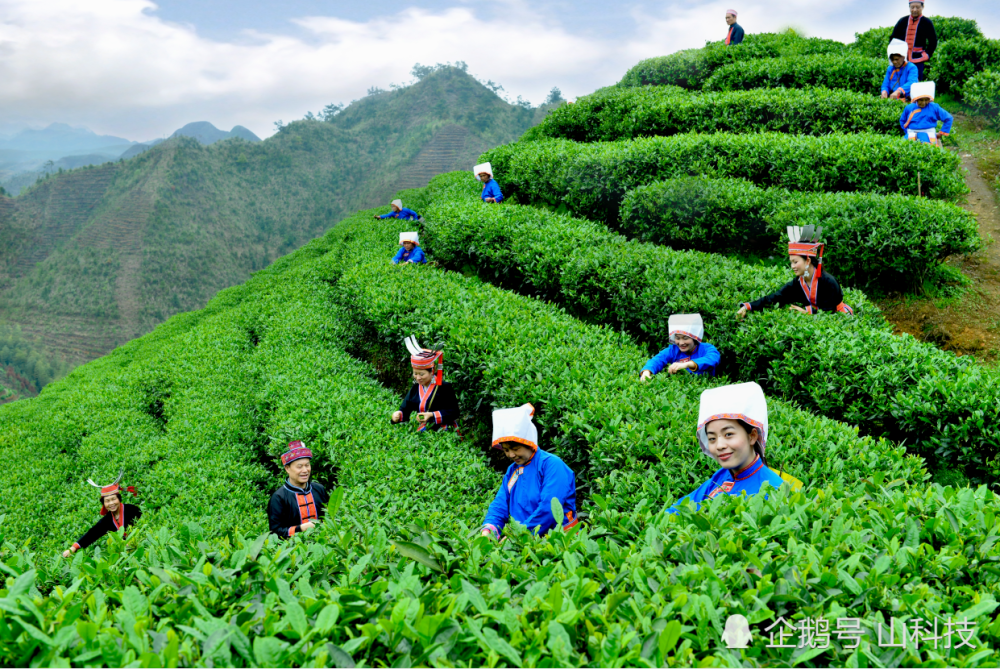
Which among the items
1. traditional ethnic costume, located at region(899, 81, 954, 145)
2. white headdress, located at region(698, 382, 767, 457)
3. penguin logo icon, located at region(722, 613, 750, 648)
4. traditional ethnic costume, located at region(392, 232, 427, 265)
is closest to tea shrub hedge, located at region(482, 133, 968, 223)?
traditional ethnic costume, located at region(899, 81, 954, 145)

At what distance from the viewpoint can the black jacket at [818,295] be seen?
621cm

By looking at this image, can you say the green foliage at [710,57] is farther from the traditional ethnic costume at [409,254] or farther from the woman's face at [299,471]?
the woman's face at [299,471]

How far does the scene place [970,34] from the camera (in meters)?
15.3

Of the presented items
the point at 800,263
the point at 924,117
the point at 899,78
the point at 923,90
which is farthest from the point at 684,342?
the point at 899,78

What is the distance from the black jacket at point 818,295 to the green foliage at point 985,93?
10.3 meters

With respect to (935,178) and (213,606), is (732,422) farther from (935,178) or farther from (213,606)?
(935,178)

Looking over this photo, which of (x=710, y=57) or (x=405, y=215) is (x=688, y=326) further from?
(x=710, y=57)

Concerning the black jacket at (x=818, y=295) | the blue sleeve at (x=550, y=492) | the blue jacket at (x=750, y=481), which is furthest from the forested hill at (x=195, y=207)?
the blue jacket at (x=750, y=481)

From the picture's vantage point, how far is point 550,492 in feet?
12.9

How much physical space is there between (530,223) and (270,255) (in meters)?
57.3

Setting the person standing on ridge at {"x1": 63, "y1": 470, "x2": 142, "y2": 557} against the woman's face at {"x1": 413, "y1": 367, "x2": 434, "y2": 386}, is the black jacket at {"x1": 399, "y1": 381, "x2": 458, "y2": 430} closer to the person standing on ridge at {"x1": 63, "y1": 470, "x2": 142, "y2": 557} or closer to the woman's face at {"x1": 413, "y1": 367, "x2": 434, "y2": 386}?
the woman's face at {"x1": 413, "y1": 367, "x2": 434, "y2": 386}

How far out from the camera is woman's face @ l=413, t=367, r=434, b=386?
6.09 meters

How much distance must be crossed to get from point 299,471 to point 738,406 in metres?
3.67

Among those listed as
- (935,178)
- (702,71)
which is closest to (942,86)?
(702,71)
